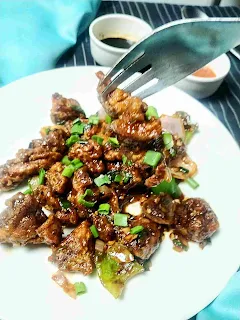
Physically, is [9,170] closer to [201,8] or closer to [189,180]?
[189,180]

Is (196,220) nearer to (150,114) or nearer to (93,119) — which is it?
(150,114)

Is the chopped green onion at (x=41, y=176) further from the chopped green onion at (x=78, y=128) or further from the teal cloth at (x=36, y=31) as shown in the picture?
the teal cloth at (x=36, y=31)

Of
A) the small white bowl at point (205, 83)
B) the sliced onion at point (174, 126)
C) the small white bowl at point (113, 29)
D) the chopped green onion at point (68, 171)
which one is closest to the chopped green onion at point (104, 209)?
the chopped green onion at point (68, 171)

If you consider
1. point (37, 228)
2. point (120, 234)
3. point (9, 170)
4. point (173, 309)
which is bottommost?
point (173, 309)

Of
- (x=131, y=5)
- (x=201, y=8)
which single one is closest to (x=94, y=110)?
(x=131, y=5)

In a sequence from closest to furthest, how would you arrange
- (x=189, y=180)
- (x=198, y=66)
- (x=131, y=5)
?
1. (x=198, y=66)
2. (x=189, y=180)
3. (x=131, y=5)

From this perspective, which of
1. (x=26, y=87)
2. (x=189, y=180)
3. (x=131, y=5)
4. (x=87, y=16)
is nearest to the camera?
(x=189, y=180)

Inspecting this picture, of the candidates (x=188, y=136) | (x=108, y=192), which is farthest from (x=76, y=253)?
(x=188, y=136)
